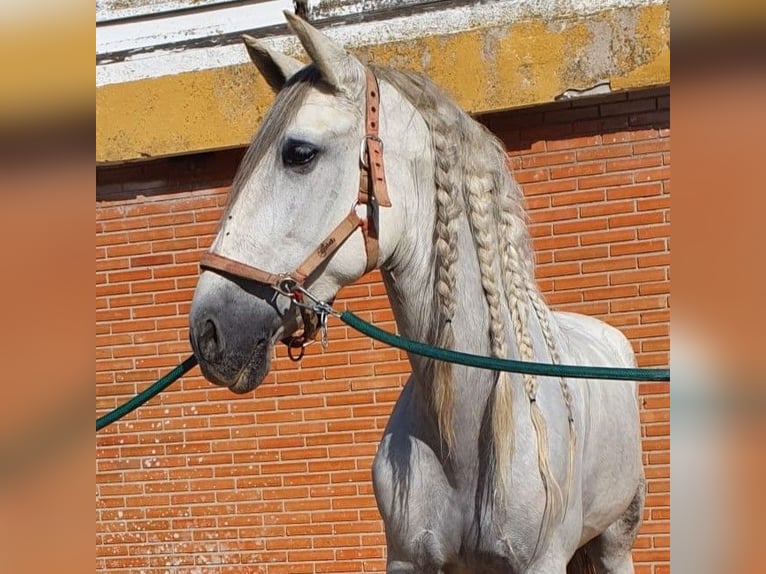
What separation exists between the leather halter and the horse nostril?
0.13 meters

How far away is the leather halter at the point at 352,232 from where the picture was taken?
2.71 m

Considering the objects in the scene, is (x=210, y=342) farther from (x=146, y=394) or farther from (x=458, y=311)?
(x=458, y=311)

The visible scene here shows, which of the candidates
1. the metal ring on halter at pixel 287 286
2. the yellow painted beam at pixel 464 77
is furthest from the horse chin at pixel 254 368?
the yellow painted beam at pixel 464 77

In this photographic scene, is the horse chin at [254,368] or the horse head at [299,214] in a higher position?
the horse head at [299,214]

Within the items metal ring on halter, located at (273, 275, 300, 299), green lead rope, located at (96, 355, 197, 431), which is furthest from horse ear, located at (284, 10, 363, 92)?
green lead rope, located at (96, 355, 197, 431)

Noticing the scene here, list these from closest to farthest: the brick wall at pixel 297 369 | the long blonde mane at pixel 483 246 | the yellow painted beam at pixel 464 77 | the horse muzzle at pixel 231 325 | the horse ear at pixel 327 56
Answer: the horse muzzle at pixel 231 325, the horse ear at pixel 327 56, the long blonde mane at pixel 483 246, the yellow painted beam at pixel 464 77, the brick wall at pixel 297 369

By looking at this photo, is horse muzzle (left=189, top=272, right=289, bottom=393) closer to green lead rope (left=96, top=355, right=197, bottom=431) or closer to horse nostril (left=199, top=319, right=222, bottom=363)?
horse nostril (left=199, top=319, right=222, bottom=363)

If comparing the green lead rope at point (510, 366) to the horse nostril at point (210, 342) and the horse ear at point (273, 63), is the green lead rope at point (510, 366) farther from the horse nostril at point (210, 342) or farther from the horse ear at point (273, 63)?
the horse ear at point (273, 63)

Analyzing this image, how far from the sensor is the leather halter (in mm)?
2707

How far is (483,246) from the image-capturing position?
9.79 feet

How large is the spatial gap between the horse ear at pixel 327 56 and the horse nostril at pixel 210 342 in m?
0.67

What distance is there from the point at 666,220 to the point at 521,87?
0.96m

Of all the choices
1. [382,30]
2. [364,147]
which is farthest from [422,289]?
[382,30]
